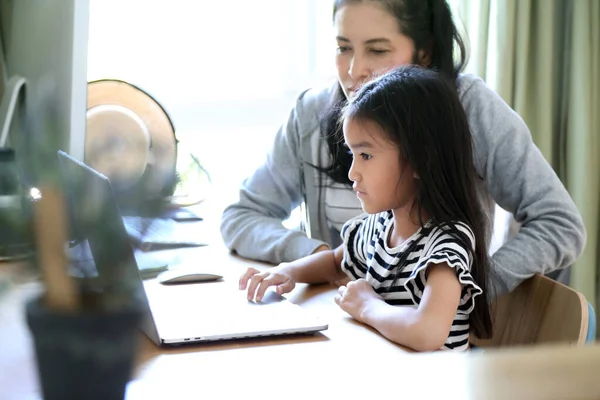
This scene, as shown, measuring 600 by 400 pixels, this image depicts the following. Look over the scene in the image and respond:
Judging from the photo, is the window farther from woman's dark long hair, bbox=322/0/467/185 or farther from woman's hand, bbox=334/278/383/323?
woman's hand, bbox=334/278/383/323

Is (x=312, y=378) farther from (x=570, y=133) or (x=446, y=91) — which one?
(x=570, y=133)

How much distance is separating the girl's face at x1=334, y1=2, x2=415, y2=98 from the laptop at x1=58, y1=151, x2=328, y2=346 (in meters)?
0.48

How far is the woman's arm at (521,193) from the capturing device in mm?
1404

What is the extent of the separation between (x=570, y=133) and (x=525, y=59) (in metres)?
0.25

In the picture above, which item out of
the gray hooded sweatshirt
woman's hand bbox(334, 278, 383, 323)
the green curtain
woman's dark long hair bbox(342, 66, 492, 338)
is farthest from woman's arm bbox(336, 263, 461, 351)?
the green curtain

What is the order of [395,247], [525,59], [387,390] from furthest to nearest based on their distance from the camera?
[525,59] → [395,247] → [387,390]

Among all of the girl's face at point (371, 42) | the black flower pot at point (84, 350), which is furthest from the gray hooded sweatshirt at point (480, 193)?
the black flower pot at point (84, 350)

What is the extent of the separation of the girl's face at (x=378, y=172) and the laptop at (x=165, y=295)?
0.70ft

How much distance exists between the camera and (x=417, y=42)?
5.41 feet

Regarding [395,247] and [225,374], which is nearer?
[225,374]

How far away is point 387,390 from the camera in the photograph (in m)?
0.45

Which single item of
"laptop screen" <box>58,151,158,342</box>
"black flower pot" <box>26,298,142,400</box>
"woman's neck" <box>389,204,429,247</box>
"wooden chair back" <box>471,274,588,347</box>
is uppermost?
"laptop screen" <box>58,151,158,342</box>

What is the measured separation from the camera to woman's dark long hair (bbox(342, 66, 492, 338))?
1.24 metres

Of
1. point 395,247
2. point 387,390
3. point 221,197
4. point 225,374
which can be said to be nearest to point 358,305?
point 395,247
